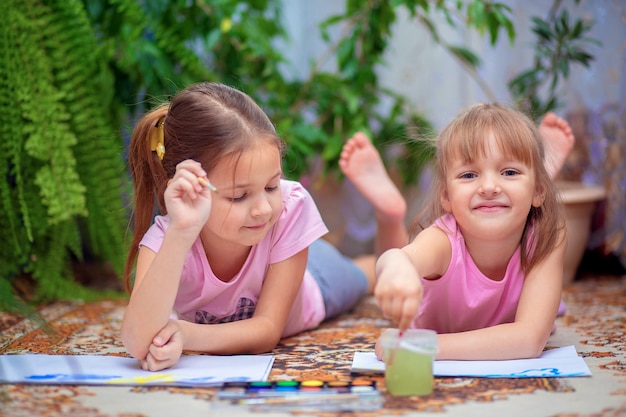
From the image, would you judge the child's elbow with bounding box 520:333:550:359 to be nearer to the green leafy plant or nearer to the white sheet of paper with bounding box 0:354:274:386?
the white sheet of paper with bounding box 0:354:274:386

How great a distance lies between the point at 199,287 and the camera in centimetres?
128

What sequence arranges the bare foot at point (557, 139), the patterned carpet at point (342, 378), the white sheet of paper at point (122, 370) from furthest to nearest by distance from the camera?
the bare foot at point (557, 139)
the white sheet of paper at point (122, 370)
the patterned carpet at point (342, 378)

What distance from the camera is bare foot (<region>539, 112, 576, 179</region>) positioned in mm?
1582

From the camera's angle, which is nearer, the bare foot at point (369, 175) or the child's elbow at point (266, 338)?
the child's elbow at point (266, 338)

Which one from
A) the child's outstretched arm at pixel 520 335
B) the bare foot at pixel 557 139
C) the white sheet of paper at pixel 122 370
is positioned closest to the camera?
the white sheet of paper at pixel 122 370

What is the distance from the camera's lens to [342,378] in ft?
3.45

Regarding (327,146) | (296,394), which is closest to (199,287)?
(296,394)

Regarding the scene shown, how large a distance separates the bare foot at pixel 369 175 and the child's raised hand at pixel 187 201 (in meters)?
0.65

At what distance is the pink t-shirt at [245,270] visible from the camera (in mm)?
1265

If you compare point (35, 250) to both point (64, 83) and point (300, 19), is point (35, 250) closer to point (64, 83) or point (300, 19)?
point (64, 83)

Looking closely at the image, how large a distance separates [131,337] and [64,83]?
941mm

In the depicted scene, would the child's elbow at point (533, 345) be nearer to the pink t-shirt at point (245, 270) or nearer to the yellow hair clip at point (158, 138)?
the pink t-shirt at point (245, 270)

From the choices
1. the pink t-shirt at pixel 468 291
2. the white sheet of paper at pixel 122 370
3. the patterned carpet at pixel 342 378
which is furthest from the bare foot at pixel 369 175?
the white sheet of paper at pixel 122 370

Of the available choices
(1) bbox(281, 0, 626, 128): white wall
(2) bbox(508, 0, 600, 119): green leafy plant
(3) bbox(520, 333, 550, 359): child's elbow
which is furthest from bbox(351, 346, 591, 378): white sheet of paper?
(1) bbox(281, 0, 626, 128): white wall
